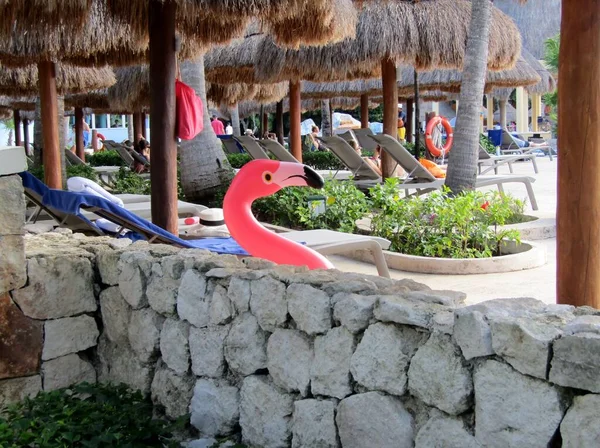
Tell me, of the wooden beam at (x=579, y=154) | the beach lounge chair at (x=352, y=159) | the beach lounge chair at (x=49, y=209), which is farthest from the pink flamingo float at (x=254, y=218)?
the beach lounge chair at (x=352, y=159)

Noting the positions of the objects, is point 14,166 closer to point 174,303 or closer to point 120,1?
point 174,303

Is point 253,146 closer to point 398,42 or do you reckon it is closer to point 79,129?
point 398,42

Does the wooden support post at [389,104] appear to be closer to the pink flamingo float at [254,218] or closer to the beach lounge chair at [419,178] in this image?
the beach lounge chair at [419,178]

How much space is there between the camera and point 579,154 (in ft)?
10.9

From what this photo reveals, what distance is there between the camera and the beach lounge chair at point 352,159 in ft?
38.6

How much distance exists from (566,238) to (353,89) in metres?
17.6

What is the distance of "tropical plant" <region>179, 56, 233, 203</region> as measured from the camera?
10484mm

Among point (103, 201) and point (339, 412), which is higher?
point (103, 201)

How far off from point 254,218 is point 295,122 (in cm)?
977

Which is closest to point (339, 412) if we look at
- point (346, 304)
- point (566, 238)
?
point (346, 304)

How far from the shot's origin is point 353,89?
20594mm

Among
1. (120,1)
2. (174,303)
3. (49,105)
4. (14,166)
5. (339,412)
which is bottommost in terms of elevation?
(339,412)

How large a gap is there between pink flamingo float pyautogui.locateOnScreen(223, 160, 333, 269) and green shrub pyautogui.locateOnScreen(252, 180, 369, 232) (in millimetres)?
3387

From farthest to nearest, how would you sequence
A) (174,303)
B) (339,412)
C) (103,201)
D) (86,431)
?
(103,201), (174,303), (86,431), (339,412)
